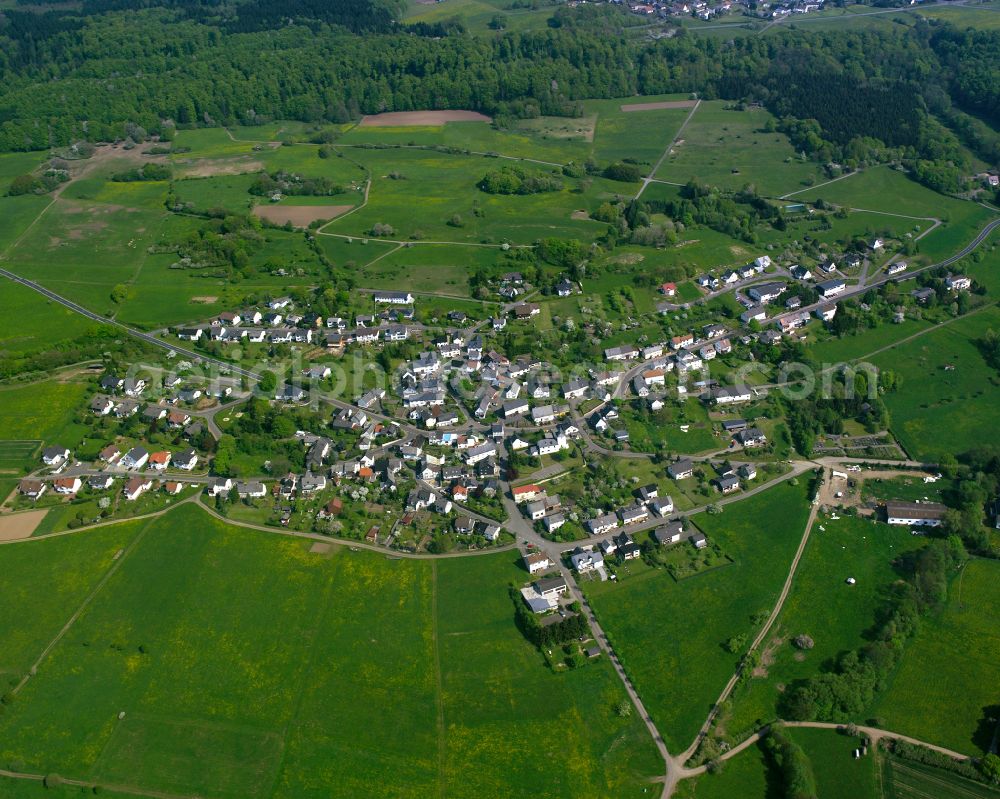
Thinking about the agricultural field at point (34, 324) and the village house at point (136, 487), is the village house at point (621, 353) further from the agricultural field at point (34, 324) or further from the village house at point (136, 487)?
the agricultural field at point (34, 324)

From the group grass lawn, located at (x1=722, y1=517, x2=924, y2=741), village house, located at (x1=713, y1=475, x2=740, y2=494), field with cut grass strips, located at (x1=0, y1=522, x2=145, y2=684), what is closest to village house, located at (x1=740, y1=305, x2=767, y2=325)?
village house, located at (x1=713, y1=475, x2=740, y2=494)

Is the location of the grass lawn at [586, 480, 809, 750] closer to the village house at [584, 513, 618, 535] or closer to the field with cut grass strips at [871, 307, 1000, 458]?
the village house at [584, 513, 618, 535]

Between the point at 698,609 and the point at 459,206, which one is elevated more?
the point at 459,206

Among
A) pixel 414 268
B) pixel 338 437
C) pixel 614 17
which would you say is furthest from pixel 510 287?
pixel 614 17

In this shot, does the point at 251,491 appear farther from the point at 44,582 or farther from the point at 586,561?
the point at 586,561

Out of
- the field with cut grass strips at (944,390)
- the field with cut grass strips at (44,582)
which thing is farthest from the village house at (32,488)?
the field with cut grass strips at (944,390)

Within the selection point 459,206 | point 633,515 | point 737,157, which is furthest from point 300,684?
point 737,157
